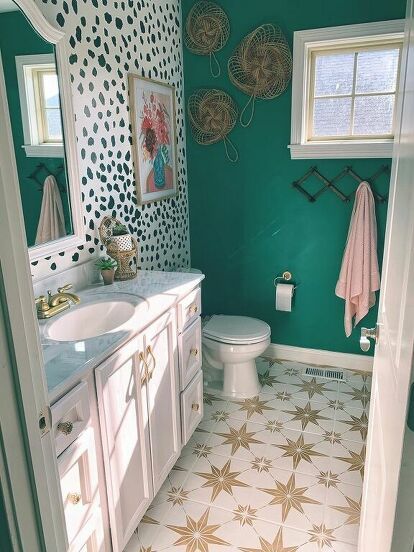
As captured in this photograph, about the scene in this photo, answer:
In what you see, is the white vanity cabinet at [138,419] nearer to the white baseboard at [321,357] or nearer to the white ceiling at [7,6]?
the white ceiling at [7,6]

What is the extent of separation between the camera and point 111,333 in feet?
4.80

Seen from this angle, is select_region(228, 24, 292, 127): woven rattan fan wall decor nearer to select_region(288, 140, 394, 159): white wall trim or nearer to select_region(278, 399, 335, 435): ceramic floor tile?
select_region(288, 140, 394, 159): white wall trim

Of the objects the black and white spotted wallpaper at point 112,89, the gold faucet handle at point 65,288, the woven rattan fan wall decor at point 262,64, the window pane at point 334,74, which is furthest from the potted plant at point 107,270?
the window pane at point 334,74

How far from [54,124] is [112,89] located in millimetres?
513

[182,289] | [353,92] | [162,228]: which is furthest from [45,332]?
[353,92]

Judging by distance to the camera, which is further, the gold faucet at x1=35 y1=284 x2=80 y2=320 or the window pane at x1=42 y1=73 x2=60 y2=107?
the window pane at x1=42 y1=73 x2=60 y2=107

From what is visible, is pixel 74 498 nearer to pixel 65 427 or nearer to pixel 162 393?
pixel 65 427

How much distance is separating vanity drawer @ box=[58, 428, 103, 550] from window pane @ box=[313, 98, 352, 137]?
235 cm

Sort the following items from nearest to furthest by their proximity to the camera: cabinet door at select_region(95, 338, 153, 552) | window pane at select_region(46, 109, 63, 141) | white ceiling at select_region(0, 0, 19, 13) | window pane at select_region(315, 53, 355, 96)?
cabinet door at select_region(95, 338, 153, 552)
white ceiling at select_region(0, 0, 19, 13)
window pane at select_region(46, 109, 63, 141)
window pane at select_region(315, 53, 355, 96)

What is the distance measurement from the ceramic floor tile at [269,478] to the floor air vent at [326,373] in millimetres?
96

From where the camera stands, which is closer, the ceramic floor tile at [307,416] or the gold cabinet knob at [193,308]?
the gold cabinet knob at [193,308]

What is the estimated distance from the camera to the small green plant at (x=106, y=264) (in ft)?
6.74

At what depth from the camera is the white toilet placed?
263cm

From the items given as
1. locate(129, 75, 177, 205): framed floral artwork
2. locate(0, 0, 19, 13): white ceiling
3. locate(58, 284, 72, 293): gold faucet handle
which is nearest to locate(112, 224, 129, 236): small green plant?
locate(129, 75, 177, 205): framed floral artwork
